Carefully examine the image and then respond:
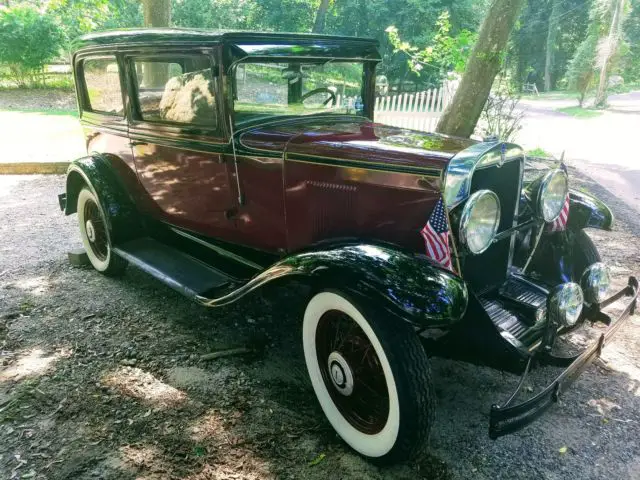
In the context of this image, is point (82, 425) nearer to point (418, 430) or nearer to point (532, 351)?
point (418, 430)

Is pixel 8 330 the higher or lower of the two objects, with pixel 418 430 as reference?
lower

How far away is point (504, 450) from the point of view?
2311mm

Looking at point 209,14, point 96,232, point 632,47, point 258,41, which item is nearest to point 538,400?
point 258,41

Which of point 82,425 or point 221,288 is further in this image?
point 221,288

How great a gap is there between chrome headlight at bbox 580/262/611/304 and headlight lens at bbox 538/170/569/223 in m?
0.38

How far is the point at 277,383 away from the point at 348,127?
1646mm

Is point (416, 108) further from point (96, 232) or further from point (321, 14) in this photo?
point (321, 14)

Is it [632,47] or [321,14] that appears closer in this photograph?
[321,14]

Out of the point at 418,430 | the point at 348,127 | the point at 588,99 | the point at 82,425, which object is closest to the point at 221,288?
the point at 82,425

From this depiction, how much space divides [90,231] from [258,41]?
7.84 feet

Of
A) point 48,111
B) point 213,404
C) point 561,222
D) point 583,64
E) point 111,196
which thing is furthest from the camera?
point 583,64

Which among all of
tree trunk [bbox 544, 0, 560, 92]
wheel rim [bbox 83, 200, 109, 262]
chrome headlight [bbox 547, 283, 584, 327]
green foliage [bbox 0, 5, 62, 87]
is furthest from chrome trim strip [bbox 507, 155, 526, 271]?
tree trunk [bbox 544, 0, 560, 92]

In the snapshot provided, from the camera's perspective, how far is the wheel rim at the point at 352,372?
7.32ft

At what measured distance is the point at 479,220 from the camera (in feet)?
7.57
